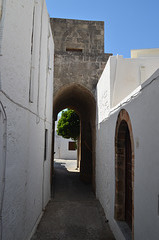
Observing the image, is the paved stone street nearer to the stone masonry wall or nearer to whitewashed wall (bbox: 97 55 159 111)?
whitewashed wall (bbox: 97 55 159 111)

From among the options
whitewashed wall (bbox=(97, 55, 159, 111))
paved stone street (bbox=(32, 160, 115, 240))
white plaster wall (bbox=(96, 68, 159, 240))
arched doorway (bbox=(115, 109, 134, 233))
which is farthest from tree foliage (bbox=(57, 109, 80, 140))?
white plaster wall (bbox=(96, 68, 159, 240))

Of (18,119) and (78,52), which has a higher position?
(78,52)

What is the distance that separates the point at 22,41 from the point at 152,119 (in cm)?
246

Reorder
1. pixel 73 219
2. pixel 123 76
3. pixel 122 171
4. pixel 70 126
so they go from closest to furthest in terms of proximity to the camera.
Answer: pixel 122 171 → pixel 123 76 → pixel 73 219 → pixel 70 126

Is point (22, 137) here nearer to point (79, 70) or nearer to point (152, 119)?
point (152, 119)

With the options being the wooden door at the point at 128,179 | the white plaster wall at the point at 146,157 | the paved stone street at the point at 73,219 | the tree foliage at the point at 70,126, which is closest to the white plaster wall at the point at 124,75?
the wooden door at the point at 128,179

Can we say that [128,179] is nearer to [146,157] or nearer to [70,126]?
[146,157]

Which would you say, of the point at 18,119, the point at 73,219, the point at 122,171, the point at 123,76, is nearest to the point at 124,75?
the point at 123,76

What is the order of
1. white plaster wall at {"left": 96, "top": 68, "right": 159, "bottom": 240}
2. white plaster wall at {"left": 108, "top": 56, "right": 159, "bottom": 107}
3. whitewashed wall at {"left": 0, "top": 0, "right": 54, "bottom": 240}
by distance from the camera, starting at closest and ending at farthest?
white plaster wall at {"left": 96, "top": 68, "right": 159, "bottom": 240}, whitewashed wall at {"left": 0, "top": 0, "right": 54, "bottom": 240}, white plaster wall at {"left": 108, "top": 56, "right": 159, "bottom": 107}

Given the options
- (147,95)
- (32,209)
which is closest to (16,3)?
(147,95)

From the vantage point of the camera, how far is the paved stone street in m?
4.35

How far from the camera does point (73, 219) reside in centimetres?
524

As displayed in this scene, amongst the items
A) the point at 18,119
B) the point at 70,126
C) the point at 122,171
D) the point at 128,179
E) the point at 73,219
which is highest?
the point at 70,126

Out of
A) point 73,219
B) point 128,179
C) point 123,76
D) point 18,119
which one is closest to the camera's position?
point 18,119
